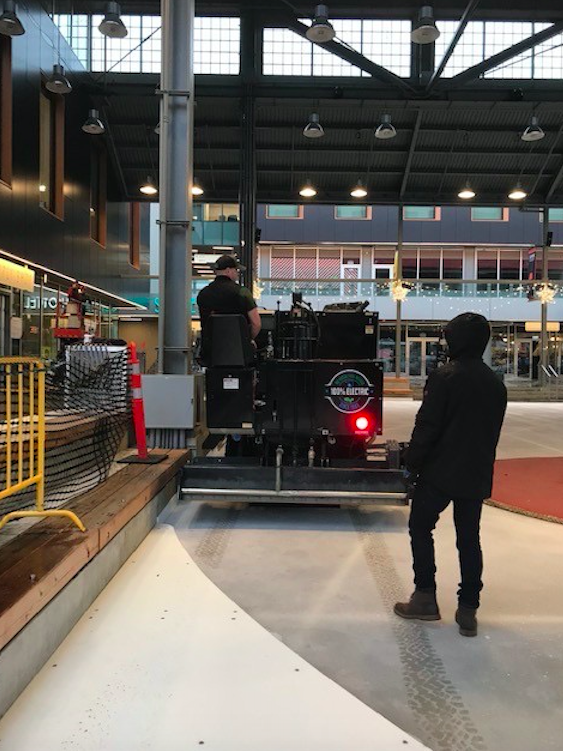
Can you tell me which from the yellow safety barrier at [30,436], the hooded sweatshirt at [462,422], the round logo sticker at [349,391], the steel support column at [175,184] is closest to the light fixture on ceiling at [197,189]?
the steel support column at [175,184]

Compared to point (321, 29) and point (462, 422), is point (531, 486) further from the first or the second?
point (321, 29)

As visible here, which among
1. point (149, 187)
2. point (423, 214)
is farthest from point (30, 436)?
point (423, 214)

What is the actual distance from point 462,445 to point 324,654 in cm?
118

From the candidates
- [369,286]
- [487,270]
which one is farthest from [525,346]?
[369,286]

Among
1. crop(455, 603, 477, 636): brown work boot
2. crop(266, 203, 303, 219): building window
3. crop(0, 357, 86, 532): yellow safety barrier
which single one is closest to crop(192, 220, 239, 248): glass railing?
crop(266, 203, 303, 219): building window

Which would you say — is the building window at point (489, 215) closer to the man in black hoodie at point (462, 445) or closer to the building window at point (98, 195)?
the building window at point (98, 195)

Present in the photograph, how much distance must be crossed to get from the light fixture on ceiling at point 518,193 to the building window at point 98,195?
40.2 ft

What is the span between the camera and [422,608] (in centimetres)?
295

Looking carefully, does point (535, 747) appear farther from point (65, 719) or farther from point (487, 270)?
point (487, 270)

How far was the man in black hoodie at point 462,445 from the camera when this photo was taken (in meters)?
2.80

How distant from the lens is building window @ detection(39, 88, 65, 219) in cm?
1327

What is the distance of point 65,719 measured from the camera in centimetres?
205

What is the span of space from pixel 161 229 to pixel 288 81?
364 inches

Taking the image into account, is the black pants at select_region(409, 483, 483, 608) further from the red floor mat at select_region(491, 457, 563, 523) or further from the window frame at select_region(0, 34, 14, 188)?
the window frame at select_region(0, 34, 14, 188)
